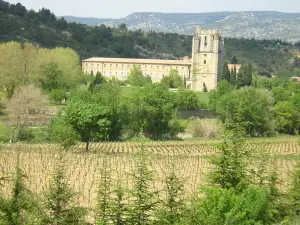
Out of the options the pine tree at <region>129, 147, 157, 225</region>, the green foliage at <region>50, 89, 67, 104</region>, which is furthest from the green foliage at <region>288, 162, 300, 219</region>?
the green foliage at <region>50, 89, 67, 104</region>

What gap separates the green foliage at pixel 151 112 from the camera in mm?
44938

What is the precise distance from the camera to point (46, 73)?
190ft

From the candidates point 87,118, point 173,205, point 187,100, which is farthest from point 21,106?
point 173,205

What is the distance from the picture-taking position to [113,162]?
92.6ft

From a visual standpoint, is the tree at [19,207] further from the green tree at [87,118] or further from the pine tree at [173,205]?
the green tree at [87,118]

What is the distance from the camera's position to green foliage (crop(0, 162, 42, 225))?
12.2m

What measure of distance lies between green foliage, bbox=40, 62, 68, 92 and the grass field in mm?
21855

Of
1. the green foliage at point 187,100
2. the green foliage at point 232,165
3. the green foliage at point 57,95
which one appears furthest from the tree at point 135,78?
the green foliage at point 232,165

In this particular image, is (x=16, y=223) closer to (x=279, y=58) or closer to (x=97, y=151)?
(x=97, y=151)

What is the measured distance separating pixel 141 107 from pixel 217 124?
877 cm

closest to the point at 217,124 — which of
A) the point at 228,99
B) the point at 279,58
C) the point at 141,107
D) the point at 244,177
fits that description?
the point at 228,99

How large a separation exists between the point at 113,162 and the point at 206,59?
193 ft

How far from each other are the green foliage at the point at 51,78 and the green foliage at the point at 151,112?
15303 millimetres

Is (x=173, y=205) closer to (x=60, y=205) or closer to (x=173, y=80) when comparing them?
(x=60, y=205)
